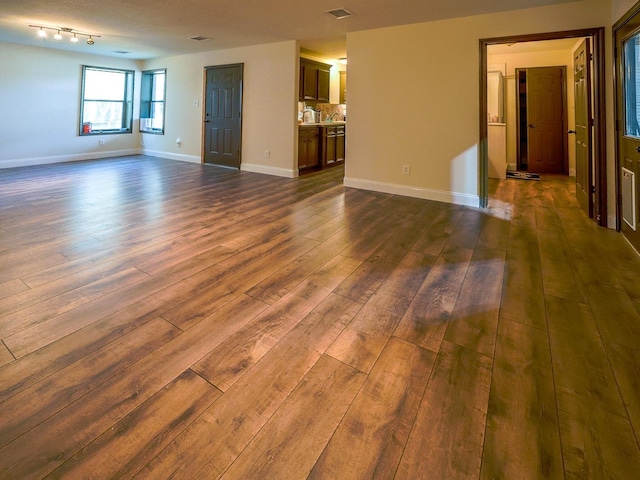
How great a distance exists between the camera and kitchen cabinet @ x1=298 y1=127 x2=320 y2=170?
677cm

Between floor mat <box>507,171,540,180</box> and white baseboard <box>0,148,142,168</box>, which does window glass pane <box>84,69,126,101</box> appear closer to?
white baseboard <box>0,148,142,168</box>

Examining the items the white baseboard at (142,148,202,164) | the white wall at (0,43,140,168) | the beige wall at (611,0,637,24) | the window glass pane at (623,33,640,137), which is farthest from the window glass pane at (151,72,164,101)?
the window glass pane at (623,33,640,137)

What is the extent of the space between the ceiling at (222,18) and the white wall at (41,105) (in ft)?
1.68

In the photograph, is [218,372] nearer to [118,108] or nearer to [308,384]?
[308,384]

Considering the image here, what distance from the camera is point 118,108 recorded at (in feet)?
29.2

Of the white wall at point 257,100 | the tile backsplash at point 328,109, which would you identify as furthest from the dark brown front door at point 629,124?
the tile backsplash at point 328,109

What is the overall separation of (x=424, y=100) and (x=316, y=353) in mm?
4317

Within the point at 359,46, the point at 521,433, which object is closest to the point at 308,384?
the point at 521,433

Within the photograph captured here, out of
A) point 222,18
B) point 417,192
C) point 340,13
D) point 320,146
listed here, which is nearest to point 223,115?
point 320,146

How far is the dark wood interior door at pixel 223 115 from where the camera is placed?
23.3 feet

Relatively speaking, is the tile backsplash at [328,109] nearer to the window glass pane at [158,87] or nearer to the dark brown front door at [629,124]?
the window glass pane at [158,87]

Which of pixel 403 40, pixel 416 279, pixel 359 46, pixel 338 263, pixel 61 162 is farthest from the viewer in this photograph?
pixel 61 162

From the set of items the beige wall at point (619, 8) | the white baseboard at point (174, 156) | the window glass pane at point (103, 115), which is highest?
the window glass pane at point (103, 115)

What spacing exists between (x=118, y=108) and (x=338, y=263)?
877cm
